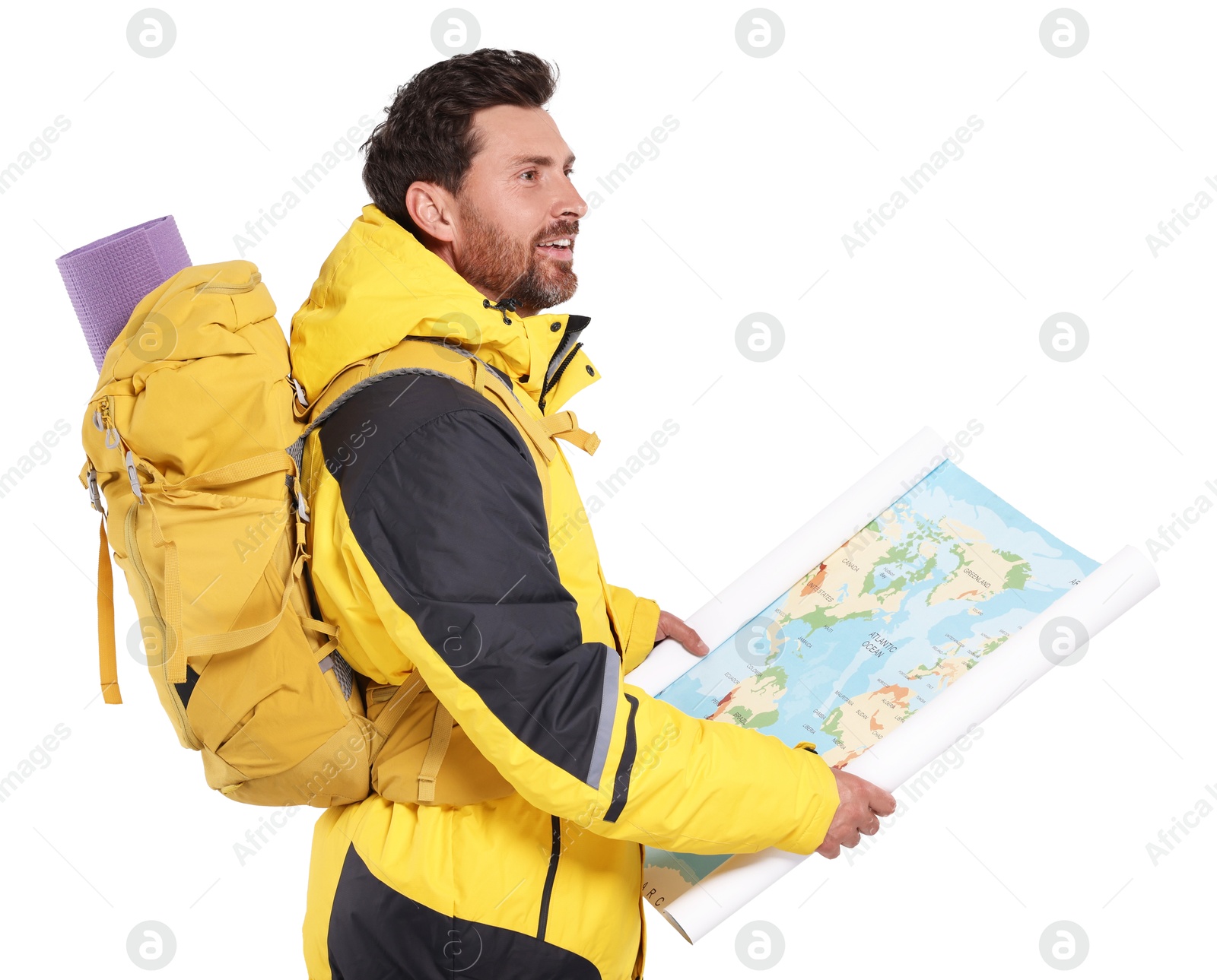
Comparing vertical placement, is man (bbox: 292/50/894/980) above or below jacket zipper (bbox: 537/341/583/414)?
below

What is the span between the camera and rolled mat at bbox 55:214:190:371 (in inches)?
114

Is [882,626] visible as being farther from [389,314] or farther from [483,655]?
[389,314]

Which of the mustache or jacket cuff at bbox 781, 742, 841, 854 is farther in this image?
the mustache

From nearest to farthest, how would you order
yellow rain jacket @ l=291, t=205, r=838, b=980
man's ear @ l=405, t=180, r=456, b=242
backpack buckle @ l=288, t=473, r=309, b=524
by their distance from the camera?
yellow rain jacket @ l=291, t=205, r=838, b=980
backpack buckle @ l=288, t=473, r=309, b=524
man's ear @ l=405, t=180, r=456, b=242

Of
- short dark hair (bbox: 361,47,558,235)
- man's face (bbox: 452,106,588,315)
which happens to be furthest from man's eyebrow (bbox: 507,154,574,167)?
short dark hair (bbox: 361,47,558,235)

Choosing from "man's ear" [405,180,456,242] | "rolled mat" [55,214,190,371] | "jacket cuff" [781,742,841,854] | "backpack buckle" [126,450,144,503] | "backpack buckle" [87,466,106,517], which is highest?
"man's ear" [405,180,456,242]

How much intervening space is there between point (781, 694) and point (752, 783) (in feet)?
1.77

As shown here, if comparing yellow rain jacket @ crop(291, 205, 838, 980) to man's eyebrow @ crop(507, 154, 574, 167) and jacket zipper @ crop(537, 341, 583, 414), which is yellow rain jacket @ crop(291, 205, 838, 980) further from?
man's eyebrow @ crop(507, 154, 574, 167)

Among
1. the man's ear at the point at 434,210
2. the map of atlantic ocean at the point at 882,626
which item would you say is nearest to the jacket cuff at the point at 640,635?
the map of atlantic ocean at the point at 882,626

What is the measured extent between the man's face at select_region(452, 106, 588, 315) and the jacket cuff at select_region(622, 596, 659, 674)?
946mm

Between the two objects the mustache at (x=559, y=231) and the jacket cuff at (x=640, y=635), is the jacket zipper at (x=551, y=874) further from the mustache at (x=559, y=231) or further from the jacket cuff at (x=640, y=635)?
the mustache at (x=559, y=231)

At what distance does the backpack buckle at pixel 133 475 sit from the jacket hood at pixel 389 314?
17.0 inches

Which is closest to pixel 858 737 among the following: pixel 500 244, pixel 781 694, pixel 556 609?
pixel 781 694

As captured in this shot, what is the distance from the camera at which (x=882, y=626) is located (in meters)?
3.20
